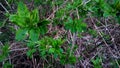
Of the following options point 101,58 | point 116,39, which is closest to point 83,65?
point 101,58

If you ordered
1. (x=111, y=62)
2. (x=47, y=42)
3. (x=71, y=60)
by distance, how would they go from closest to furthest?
(x=47, y=42)
(x=71, y=60)
(x=111, y=62)

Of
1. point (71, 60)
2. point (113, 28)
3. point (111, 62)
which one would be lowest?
point (111, 62)

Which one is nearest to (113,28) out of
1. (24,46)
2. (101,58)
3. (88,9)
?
(101,58)

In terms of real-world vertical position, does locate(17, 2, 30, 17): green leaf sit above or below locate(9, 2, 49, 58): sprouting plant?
above

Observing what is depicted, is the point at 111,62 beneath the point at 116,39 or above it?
beneath

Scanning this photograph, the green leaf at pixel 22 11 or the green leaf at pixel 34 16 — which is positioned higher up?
the green leaf at pixel 22 11

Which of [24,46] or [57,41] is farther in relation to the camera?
[24,46]

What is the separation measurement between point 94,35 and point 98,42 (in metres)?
0.12

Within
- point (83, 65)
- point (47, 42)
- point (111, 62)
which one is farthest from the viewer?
point (111, 62)

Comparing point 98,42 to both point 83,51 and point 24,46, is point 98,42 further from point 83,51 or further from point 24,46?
point 24,46

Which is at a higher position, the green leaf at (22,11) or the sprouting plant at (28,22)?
the green leaf at (22,11)

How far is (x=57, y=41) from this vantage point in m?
1.87

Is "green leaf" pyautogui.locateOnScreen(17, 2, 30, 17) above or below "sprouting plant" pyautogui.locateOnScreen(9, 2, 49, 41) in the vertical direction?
above

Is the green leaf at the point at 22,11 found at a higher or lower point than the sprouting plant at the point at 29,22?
higher
